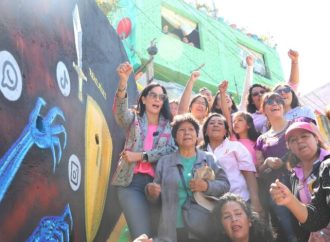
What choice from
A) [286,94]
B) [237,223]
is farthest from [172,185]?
[286,94]

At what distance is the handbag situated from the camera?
3109 millimetres

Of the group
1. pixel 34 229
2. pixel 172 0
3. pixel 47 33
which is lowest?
pixel 34 229

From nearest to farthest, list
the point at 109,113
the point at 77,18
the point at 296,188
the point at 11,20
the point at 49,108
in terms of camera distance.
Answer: the point at 11,20, the point at 49,108, the point at 296,188, the point at 77,18, the point at 109,113

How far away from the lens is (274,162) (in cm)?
353

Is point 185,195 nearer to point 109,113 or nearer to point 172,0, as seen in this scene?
point 109,113

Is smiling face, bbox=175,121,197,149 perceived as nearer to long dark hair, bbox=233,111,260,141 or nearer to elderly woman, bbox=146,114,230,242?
elderly woman, bbox=146,114,230,242

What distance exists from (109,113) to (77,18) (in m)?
1.24

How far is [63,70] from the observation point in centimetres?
320

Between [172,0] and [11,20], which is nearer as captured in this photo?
[11,20]

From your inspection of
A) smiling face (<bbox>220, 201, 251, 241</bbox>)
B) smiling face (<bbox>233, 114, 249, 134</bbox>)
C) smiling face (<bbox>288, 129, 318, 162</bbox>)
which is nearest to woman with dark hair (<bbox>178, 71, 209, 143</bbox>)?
smiling face (<bbox>233, 114, 249, 134</bbox>)

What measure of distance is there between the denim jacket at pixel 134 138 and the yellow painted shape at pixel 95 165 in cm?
27

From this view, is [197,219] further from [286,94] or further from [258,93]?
[258,93]

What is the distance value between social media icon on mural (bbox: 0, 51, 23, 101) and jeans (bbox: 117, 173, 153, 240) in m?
1.43

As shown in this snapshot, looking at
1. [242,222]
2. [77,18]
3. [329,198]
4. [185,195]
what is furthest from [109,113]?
[329,198]
